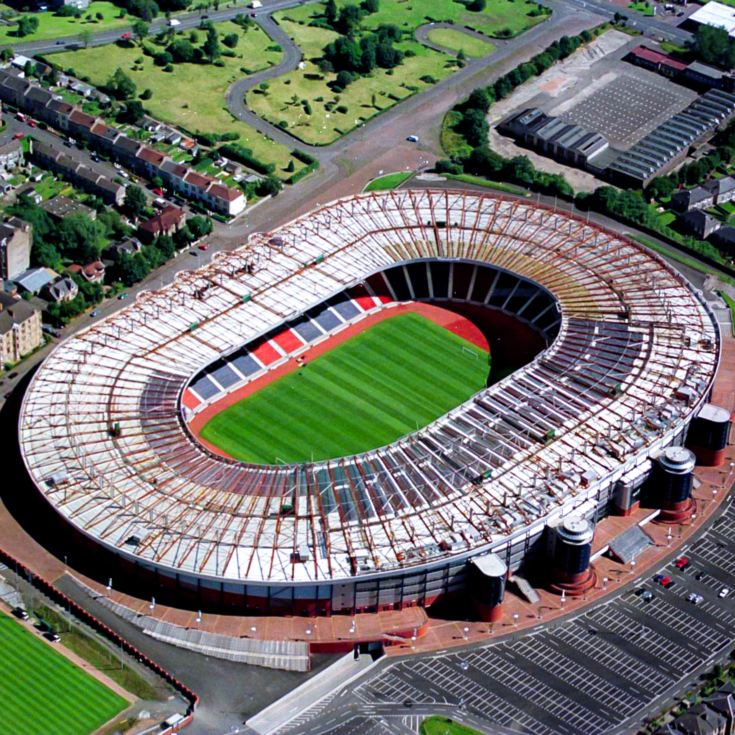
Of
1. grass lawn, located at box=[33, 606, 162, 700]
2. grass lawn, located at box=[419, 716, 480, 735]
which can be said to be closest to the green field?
grass lawn, located at box=[33, 606, 162, 700]

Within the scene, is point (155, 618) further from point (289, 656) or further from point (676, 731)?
point (676, 731)

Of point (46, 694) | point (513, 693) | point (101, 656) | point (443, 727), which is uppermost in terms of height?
point (513, 693)

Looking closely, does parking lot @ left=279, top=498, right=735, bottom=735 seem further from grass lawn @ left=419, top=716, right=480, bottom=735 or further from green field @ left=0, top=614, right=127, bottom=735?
green field @ left=0, top=614, right=127, bottom=735

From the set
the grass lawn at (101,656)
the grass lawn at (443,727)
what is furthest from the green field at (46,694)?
the grass lawn at (443,727)

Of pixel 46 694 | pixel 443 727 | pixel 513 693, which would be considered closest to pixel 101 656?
pixel 46 694

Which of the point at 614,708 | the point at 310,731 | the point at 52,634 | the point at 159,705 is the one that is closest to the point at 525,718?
the point at 614,708

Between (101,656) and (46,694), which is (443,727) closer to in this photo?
(101,656)

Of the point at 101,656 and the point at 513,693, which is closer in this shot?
the point at 513,693
